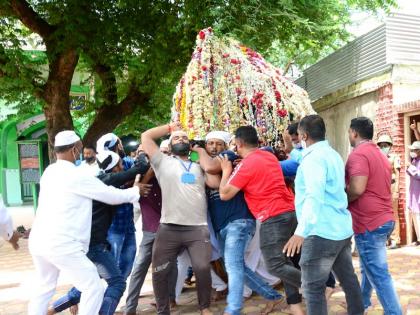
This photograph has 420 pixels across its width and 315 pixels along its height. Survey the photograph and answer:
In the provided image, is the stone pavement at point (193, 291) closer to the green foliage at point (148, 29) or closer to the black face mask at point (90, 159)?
the black face mask at point (90, 159)

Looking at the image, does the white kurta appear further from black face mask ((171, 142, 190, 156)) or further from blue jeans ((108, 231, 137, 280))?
blue jeans ((108, 231, 137, 280))

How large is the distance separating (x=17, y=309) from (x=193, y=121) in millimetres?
3043

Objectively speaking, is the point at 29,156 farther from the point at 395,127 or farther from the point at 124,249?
the point at 124,249

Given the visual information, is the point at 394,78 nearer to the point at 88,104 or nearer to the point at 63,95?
the point at 63,95

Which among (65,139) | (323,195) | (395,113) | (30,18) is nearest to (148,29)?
(30,18)

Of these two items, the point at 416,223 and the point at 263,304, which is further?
the point at 416,223

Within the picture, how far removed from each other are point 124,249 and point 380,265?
2.51m

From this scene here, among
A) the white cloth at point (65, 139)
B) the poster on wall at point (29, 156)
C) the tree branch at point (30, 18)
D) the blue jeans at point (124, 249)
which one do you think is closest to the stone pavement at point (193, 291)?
the blue jeans at point (124, 249)

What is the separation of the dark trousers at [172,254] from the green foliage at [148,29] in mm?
4654

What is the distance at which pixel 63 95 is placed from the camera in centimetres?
962

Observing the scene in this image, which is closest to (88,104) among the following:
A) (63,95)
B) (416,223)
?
(63,95)

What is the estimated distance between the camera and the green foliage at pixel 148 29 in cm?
813

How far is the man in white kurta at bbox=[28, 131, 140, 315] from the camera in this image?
3451mm

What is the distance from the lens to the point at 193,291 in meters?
5.58
